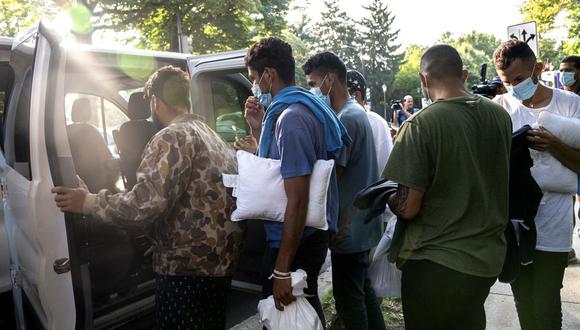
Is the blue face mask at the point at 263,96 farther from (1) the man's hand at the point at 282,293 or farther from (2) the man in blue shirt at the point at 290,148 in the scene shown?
(1) the man's hand at the point at 282,293

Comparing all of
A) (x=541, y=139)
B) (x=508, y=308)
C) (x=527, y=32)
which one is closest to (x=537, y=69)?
(x=541, y=139)

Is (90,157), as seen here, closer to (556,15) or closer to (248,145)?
(248,145)

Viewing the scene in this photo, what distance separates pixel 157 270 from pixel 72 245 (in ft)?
1.83

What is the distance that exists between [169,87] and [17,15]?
692 inches

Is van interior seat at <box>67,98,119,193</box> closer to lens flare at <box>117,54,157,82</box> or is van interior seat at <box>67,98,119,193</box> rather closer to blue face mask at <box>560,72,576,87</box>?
lens flare at <box>117,54,157,82</box>

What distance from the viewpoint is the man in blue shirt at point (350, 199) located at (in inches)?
112

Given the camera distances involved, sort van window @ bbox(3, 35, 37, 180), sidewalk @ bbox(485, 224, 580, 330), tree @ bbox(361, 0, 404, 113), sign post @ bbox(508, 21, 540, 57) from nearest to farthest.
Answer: van window @ bbox(3, 35, 37, 180) → sidewalk @ bbox(485, 224, 580, 330) → sign post @ bbox(508, 21, 540, 57) → tree @ bbox(361, 0, 404, 113)

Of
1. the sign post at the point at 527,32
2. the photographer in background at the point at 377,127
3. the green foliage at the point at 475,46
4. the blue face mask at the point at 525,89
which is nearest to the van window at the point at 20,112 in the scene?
the photographer in background at the point at 377,127

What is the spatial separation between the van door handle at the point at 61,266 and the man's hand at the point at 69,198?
36 centimetres

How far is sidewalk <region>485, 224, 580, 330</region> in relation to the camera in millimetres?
3635

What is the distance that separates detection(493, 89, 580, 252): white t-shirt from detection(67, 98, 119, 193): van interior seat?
11.2 ft

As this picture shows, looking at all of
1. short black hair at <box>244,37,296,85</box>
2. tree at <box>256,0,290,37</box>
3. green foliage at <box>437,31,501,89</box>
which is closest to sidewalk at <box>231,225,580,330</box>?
short black hair at <box>244,37,296,85</box>

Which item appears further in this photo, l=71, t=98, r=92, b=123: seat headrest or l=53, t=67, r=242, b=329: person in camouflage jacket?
l=71, t=98, r=92, b=123: seat headrest

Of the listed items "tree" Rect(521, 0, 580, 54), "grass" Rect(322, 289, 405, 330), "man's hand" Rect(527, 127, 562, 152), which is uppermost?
"tree" Rect(521, 0, 580, 54)
